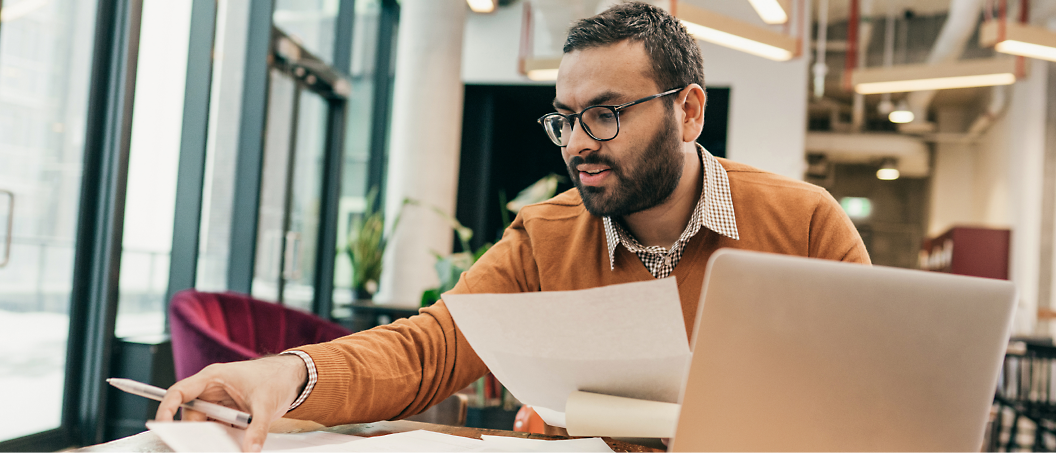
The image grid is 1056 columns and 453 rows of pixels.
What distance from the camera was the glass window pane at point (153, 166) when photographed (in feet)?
9.83

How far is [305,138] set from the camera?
185 inches

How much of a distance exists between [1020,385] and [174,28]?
4.43 m

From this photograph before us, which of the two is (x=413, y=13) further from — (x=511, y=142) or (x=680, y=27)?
(x=680, y=27)

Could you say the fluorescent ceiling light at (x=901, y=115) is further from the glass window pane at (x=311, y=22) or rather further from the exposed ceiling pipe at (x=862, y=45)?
the glass window pane at (x=311, y=22)

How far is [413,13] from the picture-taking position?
540 centimetres

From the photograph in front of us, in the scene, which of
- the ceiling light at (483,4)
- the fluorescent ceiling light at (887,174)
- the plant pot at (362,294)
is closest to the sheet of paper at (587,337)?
the ceiling light at (483,4)

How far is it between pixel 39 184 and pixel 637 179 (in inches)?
97.0

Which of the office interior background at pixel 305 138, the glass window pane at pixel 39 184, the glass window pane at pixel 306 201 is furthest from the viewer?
the glass window pane at pixel 306 201

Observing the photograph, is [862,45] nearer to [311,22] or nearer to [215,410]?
[311,22]

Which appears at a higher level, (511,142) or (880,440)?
(511,142)

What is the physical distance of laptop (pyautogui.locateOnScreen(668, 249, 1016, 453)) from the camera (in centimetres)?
49

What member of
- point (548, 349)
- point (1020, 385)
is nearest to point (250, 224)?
point (548, 349)

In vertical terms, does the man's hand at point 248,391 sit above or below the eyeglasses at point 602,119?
below

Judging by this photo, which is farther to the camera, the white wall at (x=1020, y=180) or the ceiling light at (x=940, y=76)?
the white wall at (x=1020, y=180)
